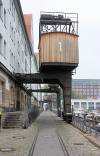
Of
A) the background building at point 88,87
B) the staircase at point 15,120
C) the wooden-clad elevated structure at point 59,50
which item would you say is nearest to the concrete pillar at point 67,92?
the wooden-clad elevated structure at point 59,50

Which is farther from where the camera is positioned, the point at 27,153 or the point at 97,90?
the point at 97,90

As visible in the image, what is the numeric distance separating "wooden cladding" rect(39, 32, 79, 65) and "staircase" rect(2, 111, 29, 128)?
10.6 m

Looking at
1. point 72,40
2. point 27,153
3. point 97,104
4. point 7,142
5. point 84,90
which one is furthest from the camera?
point 84,90

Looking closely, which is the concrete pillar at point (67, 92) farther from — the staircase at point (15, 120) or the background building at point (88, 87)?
the background building at point (88, 87)

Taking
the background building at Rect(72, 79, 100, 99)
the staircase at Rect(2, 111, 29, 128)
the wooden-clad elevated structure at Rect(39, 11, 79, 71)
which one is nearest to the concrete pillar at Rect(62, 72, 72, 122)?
the wooden-clad elevated structure at Rect(39, 11, 79, 71)

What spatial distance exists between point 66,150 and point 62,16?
1460 inches

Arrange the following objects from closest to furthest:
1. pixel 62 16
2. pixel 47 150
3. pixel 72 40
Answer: pixel 47 150, pixel 72 40, pixel 62 16

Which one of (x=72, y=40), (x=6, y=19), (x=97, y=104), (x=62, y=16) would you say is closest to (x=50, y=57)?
(x=72, y=40)

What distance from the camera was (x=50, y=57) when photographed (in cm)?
4375

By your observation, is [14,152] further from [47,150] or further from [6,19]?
[6,19]

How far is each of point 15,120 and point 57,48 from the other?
12.9m

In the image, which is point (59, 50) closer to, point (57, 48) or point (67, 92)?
point (57, 48)

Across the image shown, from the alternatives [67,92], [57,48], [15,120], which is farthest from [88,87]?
[15,120]

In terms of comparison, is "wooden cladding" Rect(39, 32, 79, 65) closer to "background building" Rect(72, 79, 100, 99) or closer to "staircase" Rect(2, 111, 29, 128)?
"staircase" Rect(2, 111, 29, 128)
